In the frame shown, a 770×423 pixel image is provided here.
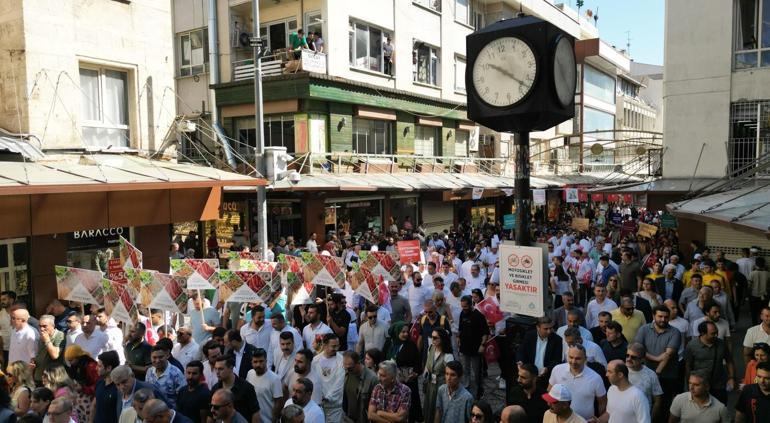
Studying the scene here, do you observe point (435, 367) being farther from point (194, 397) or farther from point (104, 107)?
point (104, 107)

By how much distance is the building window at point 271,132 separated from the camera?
22266 millimetres

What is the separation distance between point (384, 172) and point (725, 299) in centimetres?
1622

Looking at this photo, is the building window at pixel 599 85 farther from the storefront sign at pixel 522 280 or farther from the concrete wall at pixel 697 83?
the storefront sign at pixel 522 280

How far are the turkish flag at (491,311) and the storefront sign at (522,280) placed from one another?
4.69 meters

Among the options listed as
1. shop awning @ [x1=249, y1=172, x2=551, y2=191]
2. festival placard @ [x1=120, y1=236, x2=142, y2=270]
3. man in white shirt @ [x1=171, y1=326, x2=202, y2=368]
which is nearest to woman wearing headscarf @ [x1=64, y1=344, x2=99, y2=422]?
man in white shirt @ [x1=171, y1=326, x2=202, y2=368]

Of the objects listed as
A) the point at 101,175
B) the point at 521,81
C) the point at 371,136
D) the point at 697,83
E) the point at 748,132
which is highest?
the point at 697,83

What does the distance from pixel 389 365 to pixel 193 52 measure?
73.2 ft

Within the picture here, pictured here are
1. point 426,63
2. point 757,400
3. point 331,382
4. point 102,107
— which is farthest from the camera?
point 426,63

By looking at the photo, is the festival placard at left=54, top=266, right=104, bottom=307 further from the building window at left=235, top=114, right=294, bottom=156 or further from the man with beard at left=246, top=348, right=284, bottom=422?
the building window at left=235, top=114, right=294, bottom=156

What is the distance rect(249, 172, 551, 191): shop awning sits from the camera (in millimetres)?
18625

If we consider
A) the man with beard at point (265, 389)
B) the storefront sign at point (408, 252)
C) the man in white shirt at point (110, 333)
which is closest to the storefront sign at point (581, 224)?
the storefront sign at point (408, 252)

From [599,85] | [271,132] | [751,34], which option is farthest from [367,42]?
[599,85]

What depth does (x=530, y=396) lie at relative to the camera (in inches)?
234

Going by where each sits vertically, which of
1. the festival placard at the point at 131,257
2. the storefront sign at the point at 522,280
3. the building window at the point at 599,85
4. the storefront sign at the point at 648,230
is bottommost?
the storefront sign at the point at 648,230
